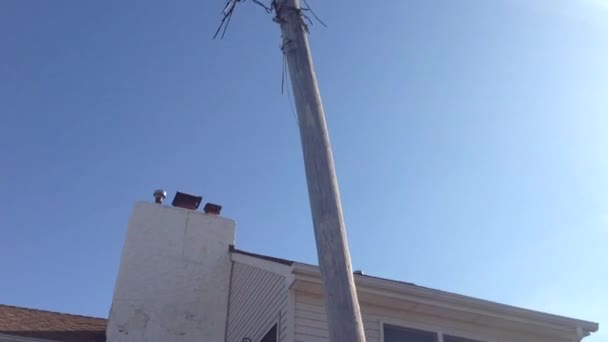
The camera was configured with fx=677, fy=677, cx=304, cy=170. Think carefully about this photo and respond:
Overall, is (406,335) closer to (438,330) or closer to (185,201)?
(438,330)

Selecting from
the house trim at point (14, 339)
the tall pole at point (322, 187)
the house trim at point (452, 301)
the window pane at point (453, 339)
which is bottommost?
the tall pole at point (322, 187)

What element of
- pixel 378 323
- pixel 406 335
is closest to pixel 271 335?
pixel 378 323

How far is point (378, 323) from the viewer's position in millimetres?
9984

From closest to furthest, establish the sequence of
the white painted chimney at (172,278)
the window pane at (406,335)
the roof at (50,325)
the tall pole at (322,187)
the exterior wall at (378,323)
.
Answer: the tall pole at (322,187)
the exterior wall at (378,323)
the window pane at (406,335)
the roof at (50,325)
the white painted chimney at (172,278)

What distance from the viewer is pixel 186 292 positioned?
13.1m

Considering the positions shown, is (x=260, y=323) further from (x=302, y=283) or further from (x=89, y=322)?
(x=89, y=322)

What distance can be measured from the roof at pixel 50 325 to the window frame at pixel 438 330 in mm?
5294

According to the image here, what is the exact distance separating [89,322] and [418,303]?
22.5 ft

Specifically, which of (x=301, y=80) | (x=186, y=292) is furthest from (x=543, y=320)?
(x=301, y=80)

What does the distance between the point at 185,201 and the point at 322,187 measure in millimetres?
10343

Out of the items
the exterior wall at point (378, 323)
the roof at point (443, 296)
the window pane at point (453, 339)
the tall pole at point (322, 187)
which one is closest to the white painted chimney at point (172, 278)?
the roof at point (443, 296)

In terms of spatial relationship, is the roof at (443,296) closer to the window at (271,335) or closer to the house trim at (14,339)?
the window at (271,335)

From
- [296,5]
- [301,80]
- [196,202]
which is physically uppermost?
[196,202]

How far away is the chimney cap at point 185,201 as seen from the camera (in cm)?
1471
